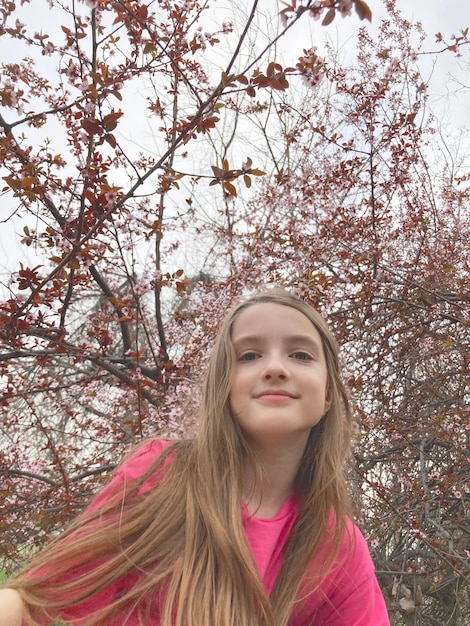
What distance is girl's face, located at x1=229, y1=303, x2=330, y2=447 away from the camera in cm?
133

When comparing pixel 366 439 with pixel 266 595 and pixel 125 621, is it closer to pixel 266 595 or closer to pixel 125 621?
pixel 266 595

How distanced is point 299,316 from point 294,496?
484mm

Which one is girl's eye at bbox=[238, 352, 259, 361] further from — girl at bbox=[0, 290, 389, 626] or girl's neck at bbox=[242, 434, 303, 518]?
girl's neck at bbox=[242, 434, 303, 518]

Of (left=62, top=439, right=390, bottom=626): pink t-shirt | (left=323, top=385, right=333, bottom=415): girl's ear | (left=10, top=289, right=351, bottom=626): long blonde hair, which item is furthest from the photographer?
(left=323, top=385, right=333, bottom=415): girl's ear

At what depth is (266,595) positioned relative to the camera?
121 cm

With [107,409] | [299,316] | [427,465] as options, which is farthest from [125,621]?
[107,409]

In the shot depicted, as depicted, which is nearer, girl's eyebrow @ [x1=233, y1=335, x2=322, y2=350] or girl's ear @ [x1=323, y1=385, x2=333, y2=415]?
girl's eyebrow @ [x1=233, y1=335, x2=322, y2=350]

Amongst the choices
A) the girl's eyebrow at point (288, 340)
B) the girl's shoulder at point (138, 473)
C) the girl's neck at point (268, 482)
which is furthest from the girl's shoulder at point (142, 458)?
the girl's eyebrow at point (288, 340)

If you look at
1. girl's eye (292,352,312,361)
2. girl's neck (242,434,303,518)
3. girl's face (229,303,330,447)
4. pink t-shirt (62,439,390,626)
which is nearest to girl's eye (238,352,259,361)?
girl's face (229,303,330,447)

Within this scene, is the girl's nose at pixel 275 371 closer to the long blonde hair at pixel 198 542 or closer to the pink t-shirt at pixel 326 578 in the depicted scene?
the long blonde hair at pixel 198 542

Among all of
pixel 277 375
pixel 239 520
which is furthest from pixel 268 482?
pixel 277 375

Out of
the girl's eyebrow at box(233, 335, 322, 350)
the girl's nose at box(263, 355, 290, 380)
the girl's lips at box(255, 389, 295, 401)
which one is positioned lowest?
the girl's lips at box(255, 389, 295, 401)

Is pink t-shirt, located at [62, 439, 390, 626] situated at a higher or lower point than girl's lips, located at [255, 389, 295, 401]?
lower

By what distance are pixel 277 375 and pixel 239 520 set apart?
0.35 metres
